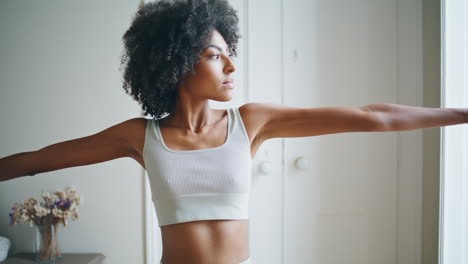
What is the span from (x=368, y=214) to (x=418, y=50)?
0.94 metres

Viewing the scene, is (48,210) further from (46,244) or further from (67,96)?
(67,96)

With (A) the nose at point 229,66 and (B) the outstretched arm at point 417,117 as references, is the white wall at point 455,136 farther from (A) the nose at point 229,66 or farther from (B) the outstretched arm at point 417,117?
(A) the nose at point 229,66

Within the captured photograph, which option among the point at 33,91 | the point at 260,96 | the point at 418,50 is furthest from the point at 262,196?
the point at 33,91

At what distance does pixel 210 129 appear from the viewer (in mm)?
976

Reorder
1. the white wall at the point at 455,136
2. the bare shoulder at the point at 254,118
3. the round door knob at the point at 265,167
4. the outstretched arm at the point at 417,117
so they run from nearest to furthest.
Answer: the outstretched arm at the point at 417,117 → the bare shoulder at the point at 254,118 → the white wall at the point at 455,136 → the round door knob at the point at 265,167

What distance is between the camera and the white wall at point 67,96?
74.3 inches

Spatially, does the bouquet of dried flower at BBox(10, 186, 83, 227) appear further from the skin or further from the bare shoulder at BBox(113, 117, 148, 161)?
the bare shoulder at BBox(113, 117, 148, 161)

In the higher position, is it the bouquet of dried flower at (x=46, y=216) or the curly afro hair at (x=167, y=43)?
the curly afro hair at (x=167, y=43)

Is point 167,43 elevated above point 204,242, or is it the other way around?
point 167,43

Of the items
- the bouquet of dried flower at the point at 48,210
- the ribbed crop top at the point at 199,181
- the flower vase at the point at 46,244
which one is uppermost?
the ribbed crop top at the point at 199,181

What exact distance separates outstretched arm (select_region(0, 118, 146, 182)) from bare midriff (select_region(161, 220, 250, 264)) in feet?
0.88

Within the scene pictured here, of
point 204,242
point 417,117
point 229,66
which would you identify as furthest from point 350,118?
point 204,242

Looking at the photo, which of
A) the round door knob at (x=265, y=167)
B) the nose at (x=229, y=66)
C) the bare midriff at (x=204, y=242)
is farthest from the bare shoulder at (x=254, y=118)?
the round door knob at (x=265, y=167)

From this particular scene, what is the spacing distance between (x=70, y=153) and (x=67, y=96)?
1073 millimetres
